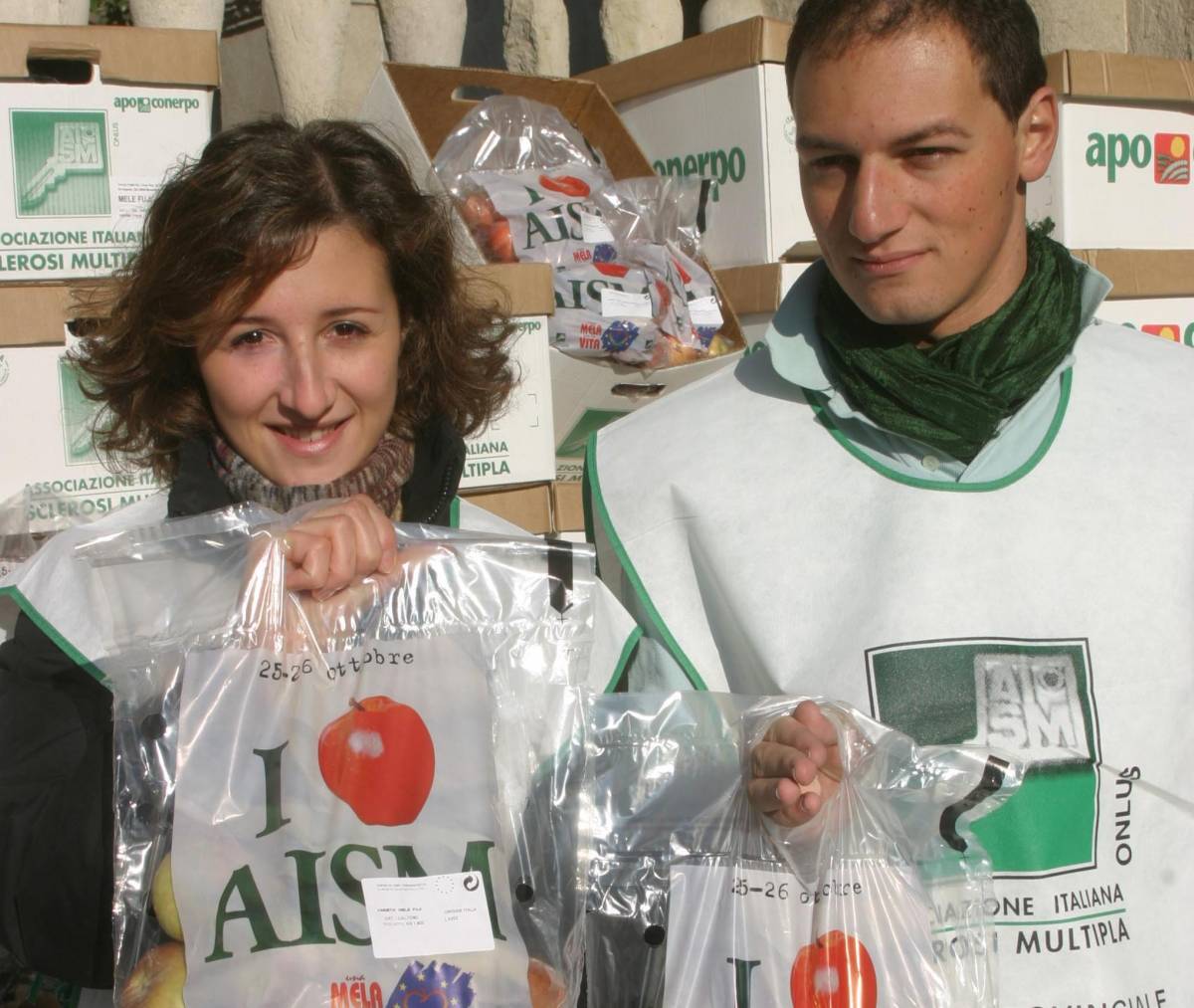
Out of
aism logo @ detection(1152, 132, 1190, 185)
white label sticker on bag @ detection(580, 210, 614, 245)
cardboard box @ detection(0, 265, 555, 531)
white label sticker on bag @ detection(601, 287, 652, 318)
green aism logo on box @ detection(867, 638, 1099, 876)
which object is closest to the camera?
green aism logo on box @ detection(867, 638, 1099, 876)

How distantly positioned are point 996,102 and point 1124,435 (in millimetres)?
415

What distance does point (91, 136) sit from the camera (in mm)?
2664

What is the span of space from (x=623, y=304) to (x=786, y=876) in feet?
6.73

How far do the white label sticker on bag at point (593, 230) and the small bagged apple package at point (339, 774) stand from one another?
2056 millimetres

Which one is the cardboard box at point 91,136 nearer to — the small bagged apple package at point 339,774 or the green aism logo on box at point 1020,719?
the small bagged apple package at point 339,774

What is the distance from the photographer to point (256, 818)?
135cm

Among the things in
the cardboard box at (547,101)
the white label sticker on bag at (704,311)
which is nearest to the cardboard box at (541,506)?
the cardboard box at (547,101)

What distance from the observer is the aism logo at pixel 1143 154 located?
3.46 meters

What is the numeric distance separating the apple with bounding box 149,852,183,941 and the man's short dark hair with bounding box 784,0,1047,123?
1.13 m

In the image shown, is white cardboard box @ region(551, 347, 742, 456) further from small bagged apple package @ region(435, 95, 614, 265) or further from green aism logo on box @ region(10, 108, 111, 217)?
green aism logo on box @ region(10, 108, 111, 217)

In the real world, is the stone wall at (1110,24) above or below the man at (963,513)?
above

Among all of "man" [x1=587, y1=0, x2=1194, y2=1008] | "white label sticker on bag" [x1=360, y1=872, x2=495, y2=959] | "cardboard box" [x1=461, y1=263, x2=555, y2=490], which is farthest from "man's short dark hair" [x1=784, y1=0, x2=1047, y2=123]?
"cardboard box" [x1=461, y1=263, x2=555, y2=490]

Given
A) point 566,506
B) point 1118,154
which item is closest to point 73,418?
point 566,506

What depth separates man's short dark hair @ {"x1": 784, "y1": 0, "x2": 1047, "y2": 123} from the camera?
163 centimetres
